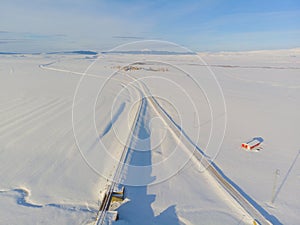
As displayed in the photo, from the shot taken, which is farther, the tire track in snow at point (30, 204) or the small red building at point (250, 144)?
the small red building at point (250, 144)

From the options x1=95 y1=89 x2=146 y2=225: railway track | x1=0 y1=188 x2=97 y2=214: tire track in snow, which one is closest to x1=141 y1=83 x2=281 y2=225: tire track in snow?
x1=95 y1=89 x2=146 y2=225: railway track

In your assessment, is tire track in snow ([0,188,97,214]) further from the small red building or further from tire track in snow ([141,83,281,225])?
the small red building

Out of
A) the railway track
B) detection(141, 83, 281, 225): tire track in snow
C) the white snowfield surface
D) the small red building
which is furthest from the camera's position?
the small red building

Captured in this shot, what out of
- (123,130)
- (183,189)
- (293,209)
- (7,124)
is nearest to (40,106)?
(7,124)

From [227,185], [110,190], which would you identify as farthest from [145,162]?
[227,185]

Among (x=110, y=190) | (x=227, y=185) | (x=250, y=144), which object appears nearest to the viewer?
(x=110, y=190)

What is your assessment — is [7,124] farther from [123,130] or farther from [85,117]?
[123,130]

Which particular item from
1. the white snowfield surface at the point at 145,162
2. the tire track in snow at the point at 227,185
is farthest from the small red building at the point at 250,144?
the tire track in snow at the point at 227,185

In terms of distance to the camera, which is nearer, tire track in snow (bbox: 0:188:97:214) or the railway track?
the railway track

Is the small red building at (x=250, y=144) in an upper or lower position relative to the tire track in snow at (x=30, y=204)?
upper

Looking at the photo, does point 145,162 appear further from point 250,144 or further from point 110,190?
point 250,144

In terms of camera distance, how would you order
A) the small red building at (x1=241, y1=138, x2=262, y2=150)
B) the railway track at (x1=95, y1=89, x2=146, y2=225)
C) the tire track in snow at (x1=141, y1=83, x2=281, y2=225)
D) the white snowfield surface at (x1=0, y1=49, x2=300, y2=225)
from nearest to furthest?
the railway track at (x1=95, y1=89, x2=146, y2=225)
the tire track in snow at (x1=141, y1=83, x2=281, y2=225)
the white snowfield surface at (x1=0, y1=49, x2=300, y2=225)
the small red building at (x1=241, y1=138, x2=262, y2=150)

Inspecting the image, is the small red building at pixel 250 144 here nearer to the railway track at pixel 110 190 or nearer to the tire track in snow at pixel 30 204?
the railway track at pixel 110 190
